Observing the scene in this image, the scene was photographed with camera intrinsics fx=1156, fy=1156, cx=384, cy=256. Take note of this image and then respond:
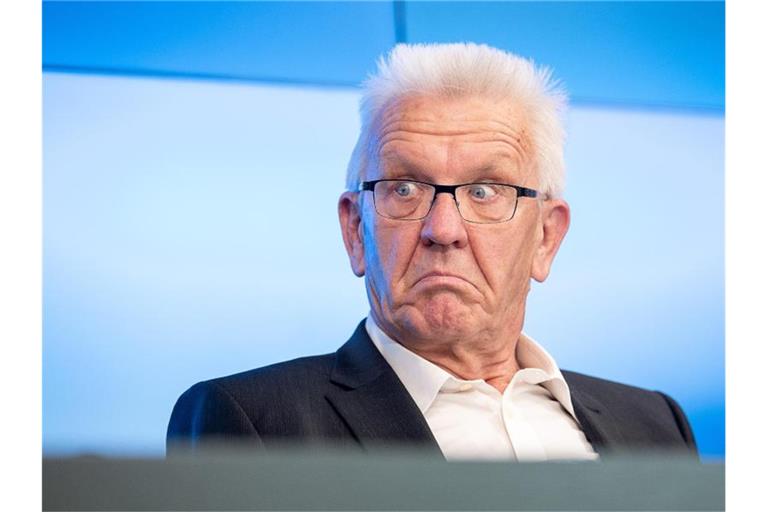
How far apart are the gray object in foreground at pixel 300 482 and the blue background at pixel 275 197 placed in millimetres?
90

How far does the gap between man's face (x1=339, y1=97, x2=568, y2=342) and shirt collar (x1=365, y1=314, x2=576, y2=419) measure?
0.04 metres

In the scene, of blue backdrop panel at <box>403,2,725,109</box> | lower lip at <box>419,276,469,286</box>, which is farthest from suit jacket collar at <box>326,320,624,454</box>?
blue backdrop panel at <box>403,2,725,109</box>

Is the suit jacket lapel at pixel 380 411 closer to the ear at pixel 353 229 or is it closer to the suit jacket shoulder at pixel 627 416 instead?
the ear at pixel 353 229

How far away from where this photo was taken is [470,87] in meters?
2.94

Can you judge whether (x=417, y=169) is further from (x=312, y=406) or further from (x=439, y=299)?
(x=312, y=406)

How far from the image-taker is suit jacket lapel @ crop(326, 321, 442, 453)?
281 centimetres

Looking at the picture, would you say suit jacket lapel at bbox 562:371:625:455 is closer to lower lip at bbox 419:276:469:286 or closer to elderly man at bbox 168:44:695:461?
elderly man at bbox 168:44:695:461

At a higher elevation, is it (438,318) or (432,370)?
(438,318)

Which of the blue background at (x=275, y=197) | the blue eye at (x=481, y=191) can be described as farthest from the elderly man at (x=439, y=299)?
the blue background at (x=275, y=197)

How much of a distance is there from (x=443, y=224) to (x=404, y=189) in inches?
5.3

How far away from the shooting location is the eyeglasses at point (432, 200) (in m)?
2.90

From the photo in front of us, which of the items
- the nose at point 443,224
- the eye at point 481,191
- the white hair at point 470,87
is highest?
the white hair at point 470,87

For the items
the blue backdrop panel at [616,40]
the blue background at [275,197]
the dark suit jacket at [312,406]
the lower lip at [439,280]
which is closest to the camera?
the dark suit jacket at [312,406]

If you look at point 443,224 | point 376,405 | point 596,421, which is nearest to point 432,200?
point 443,224
